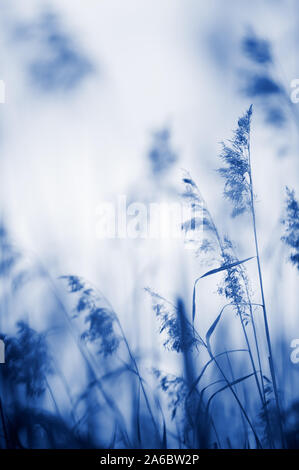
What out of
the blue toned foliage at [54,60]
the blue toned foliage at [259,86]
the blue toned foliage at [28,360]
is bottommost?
the blue toned foliage at [28,360]

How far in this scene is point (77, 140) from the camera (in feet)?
4.25

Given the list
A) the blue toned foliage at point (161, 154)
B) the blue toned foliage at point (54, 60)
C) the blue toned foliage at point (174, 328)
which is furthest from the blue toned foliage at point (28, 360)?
the blue toned foliage at point (54, 60)

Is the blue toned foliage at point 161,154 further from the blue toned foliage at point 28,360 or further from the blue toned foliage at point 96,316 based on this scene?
the blue toned foliage at point 28,360

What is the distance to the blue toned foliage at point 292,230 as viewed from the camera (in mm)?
1298

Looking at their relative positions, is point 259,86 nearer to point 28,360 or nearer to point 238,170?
point 238,170

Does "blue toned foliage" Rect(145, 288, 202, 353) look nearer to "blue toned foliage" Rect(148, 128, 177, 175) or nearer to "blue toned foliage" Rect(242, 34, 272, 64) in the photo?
"blue toned foliage" Rect(148, 128, 177, 175)

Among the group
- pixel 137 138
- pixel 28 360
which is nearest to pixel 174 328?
pixel 28 360

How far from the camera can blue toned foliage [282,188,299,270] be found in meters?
1.30

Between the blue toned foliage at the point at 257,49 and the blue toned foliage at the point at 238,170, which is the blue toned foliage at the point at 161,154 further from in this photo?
the blue toned foliage at the point at 257,49

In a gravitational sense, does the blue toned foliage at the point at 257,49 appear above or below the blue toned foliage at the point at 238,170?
above

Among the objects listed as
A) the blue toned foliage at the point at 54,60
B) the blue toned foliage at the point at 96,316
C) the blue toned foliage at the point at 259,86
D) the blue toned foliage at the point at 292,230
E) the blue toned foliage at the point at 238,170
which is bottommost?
the blue toned foliage at the point at 96,316

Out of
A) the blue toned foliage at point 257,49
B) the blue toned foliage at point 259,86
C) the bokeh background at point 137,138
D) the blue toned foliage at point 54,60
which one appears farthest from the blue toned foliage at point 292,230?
the blue toned foliage at point 54,60

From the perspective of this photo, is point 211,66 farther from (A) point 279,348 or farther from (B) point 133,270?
(A) point 279,348

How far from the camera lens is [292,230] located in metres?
1.30
